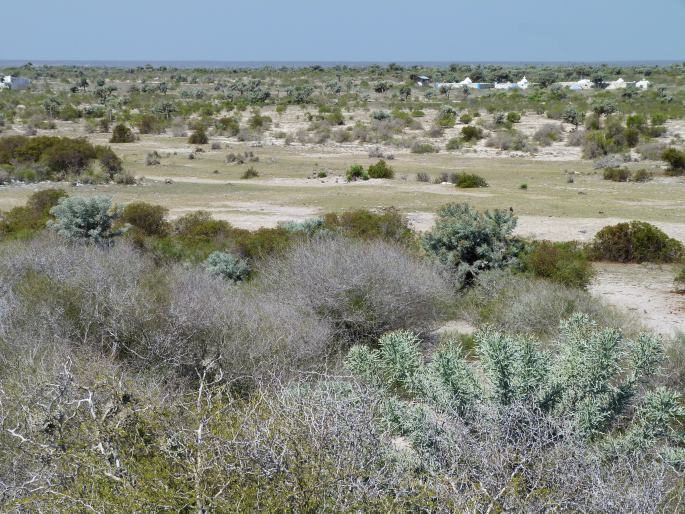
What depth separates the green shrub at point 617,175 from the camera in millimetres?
27734

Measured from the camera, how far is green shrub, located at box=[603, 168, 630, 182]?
27734 mm

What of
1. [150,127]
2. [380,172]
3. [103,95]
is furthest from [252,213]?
[103,95]

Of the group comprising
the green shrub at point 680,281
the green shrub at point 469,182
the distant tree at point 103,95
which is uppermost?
the distant tree at point 103,95

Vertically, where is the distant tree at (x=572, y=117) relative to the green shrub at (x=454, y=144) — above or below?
above

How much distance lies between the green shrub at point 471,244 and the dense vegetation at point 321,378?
0.04 meters

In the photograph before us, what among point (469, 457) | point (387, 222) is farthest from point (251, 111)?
point (469, 457)

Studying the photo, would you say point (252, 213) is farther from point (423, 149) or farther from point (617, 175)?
point (423, 149)

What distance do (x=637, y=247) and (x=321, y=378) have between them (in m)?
10.8

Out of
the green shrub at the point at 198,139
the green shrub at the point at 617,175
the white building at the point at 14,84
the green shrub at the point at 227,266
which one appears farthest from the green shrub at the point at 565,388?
the white building at the point at 14,84

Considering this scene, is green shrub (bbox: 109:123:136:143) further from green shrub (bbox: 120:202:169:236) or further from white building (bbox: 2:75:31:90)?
white building (bbox: 2:75:31:90)

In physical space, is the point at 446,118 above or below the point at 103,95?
below

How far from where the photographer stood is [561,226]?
19.5 metres

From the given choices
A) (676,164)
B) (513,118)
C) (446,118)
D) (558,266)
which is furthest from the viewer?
(446,118)

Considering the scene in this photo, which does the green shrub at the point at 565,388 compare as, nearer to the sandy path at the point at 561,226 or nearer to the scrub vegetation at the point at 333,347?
the scrub vegetation at the point at 333,347
